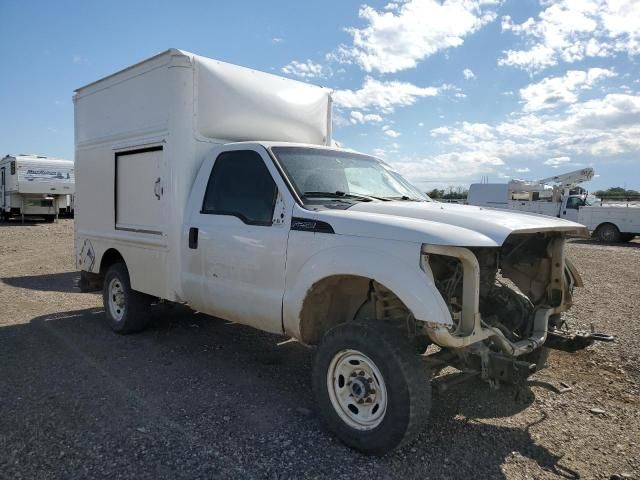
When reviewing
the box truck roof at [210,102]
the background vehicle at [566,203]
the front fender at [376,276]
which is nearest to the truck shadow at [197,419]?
the front fender at [376,276]

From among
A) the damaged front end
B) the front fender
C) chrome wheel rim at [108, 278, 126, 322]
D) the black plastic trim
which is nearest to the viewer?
the front fender

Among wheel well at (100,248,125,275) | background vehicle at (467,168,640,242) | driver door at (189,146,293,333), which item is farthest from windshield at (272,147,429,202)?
background vehicle at (467,168,640,242)

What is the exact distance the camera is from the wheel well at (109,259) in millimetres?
6426

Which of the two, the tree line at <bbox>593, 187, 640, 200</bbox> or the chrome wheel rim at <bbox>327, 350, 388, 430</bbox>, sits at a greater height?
the tree line at <bbox>593, 187, 640, 200</bbox>

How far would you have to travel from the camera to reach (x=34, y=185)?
75.1 feet

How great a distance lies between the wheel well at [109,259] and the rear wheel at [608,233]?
816 inches

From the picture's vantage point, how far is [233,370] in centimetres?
503

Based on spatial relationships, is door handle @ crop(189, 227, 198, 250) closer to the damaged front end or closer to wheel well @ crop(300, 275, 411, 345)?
wheel well @ crop(300, 275, 411, 345)

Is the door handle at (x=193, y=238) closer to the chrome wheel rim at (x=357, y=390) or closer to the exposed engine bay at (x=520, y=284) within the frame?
the chrome wheel rim at (x=357, y=390)

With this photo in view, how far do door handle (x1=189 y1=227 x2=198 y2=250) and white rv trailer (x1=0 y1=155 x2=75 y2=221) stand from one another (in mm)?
19857

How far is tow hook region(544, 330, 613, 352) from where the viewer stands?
13.3 feet

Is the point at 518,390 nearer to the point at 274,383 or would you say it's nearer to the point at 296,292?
the point at 296,292

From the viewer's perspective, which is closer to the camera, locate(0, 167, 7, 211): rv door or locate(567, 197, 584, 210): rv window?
Answer: locate(0, 167, 7, 211): rv door

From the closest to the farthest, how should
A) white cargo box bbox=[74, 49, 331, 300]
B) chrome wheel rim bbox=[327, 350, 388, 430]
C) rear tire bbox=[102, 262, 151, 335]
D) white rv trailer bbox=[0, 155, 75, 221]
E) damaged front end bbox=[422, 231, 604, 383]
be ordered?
damaged front end bbox=[422, 231, 604, 383] < chrome wheel rim bbox=[327, 350, 388, 430] < white cargo box bbox=[74, 49, 331, 300] < rear tire bbox=[102, 262, 151, 335] < white rv trailer bbox=[0, 155, 75, 221]
